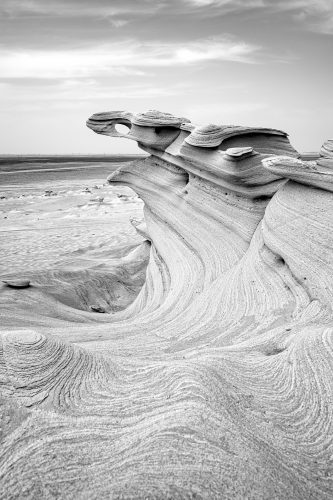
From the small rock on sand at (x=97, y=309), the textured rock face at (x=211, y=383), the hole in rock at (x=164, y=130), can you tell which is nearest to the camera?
the textured rock face at (x=211, y=383)

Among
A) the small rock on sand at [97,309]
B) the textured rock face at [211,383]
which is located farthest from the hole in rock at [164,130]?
the small rock on sand at [97,309]

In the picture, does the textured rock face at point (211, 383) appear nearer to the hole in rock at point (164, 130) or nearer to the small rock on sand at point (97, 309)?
the hole in rock at point (164, 130)

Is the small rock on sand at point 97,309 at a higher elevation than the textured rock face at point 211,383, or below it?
below

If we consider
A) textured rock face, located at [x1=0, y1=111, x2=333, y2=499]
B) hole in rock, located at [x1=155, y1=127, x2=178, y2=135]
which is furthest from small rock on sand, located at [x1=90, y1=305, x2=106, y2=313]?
hole in rock, located at [x1=155, y1=127, x2=178, y2=135]

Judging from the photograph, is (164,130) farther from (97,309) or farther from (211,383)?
(211,383)

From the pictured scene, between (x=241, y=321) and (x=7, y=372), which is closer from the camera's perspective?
(x=7, y=372)

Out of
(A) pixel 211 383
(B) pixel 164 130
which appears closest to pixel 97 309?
(B) pixel 164 130

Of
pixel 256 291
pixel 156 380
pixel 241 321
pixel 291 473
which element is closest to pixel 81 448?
pixel 156 380

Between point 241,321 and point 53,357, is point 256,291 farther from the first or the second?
point 53,357

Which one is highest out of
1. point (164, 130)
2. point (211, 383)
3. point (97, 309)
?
point (164, 130)
